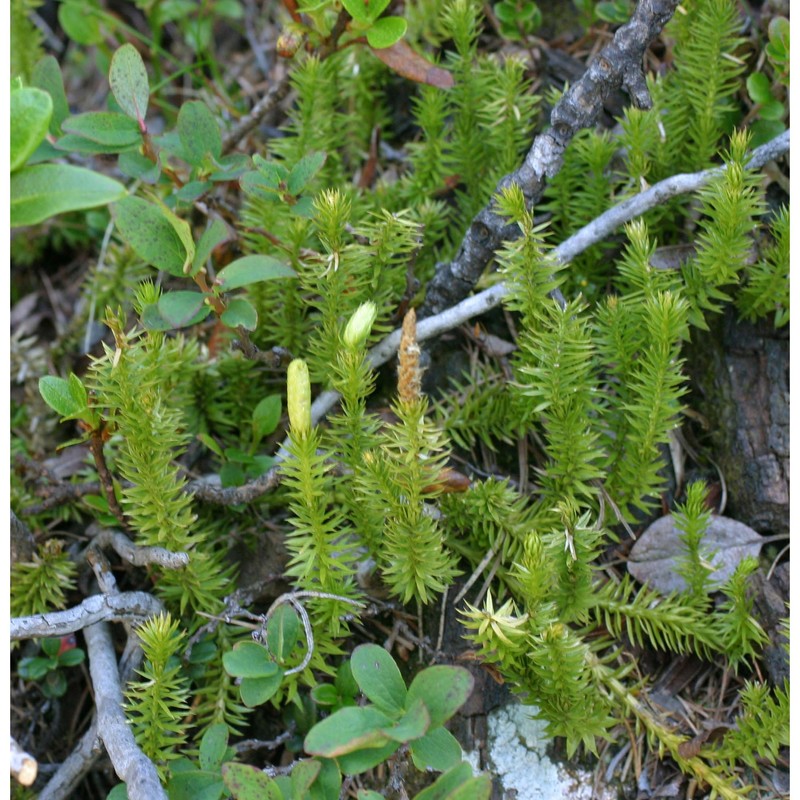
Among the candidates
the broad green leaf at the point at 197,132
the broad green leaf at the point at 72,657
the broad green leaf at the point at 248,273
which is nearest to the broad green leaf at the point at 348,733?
the broad green leaf at the point at 72,657

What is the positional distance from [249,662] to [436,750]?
0.41 meters

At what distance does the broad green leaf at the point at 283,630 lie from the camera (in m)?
1.71

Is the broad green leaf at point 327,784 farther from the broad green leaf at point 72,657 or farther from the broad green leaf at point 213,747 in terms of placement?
the broad green leaf at point 72,657

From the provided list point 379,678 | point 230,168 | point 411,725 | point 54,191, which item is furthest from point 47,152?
point 411,725

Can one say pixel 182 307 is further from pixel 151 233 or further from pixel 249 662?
pixel 249 662

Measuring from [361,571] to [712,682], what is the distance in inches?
34.6

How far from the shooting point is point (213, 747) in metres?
1.68

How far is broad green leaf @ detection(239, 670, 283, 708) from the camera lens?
5.46ft

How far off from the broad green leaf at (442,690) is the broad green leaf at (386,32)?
4.90 ft

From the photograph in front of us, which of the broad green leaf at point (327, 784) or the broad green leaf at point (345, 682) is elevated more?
the broad green leaf at point (327, 784)

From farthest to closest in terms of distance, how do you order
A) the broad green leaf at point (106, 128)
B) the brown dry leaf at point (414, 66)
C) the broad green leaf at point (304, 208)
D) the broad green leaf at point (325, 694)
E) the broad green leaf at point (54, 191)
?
the brown dry leaf at point (414, 66) → the broad green leaf at point (304, 208) → the broad green leaf at point (106, 128) → the broad green leaf at point (325, 694) → the broad green leaf at point (54, 191)

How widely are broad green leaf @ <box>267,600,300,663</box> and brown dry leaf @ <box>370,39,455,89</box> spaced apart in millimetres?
1367

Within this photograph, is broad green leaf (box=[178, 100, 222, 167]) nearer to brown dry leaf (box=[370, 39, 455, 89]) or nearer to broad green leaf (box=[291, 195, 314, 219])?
broad green leaf (box=[291, 195, 314, 219])

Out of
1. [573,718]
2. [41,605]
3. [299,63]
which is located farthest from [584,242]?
[41,605]
